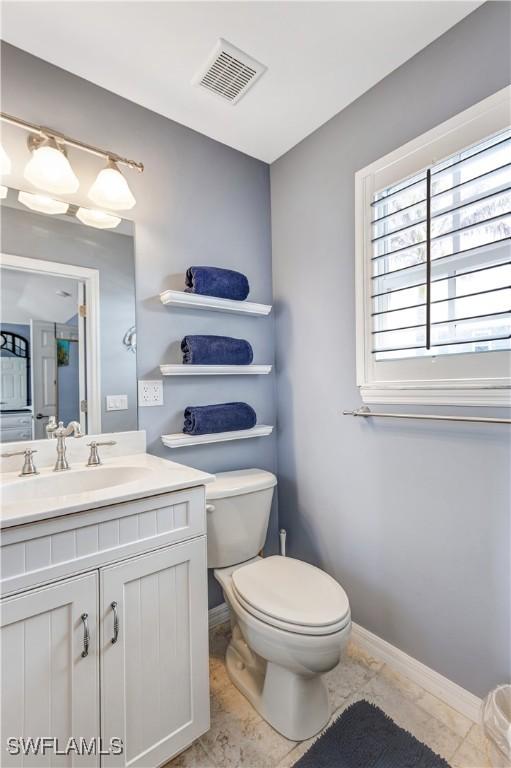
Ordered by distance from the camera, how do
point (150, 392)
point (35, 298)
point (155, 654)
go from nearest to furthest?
1. point (155, 654)
2. point (35, 298)
3. point (150, 392)

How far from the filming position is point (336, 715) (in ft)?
4.21

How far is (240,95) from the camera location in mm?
1548

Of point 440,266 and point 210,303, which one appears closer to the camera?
point 440,266

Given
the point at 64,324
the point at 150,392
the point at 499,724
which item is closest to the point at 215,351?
the point at 150,392

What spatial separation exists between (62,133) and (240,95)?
756mm

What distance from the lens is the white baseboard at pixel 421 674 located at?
127cm

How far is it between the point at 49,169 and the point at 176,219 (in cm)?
54

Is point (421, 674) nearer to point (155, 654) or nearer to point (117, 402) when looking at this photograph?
point (155, 654)

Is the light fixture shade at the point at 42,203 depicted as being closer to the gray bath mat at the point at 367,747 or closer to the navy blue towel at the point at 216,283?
the navy blue towel at the point at 216,283

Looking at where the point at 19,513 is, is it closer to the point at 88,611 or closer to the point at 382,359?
the point at 88,611

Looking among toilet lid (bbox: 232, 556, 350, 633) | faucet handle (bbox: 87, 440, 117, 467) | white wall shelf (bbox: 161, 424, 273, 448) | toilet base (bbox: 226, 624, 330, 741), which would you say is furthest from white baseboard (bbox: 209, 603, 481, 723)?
faucet handle (bbox: 87, 440, 117, 467)

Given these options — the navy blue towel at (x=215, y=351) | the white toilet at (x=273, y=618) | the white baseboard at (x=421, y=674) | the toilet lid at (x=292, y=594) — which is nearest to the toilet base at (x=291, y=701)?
the white toilet at (x=273, y=618)

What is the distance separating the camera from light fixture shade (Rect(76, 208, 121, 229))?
146cm

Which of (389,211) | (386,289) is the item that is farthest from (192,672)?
(389,211)
